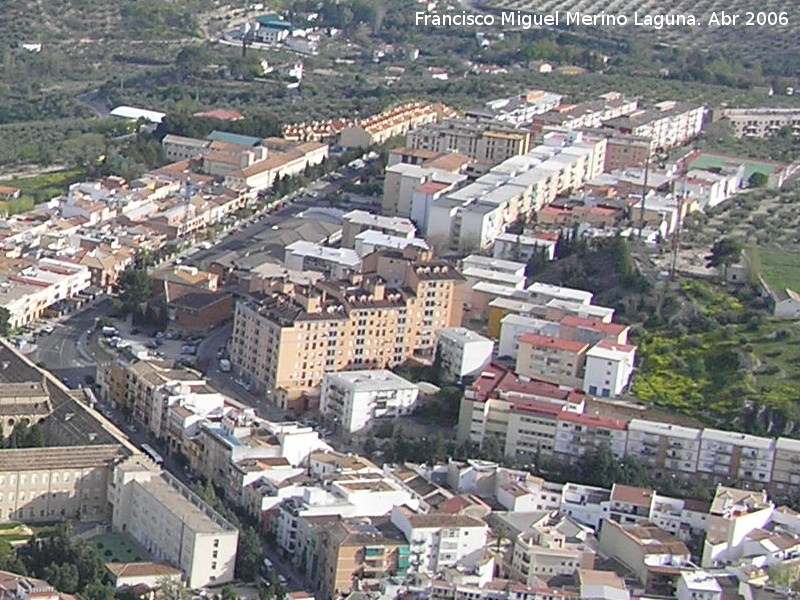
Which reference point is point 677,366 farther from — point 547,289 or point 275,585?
point 275,585

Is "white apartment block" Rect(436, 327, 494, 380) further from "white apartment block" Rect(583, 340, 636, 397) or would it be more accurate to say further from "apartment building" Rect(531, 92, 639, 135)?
"apartment building" Rect(531, 92, 639, 135)

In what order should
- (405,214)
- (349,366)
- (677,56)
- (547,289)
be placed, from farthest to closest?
1. (677,56)
2. (405,214)
3. (547,289)
4. (349,366)

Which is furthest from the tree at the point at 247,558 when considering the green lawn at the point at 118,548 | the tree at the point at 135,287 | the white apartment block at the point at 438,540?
the tree at the point at 135,287

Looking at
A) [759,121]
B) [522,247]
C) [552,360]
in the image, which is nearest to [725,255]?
[522,247]

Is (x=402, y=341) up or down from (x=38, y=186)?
up

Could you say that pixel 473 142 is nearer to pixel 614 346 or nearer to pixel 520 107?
pixel 520 107

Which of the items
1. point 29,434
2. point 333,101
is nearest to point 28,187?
point 333,101

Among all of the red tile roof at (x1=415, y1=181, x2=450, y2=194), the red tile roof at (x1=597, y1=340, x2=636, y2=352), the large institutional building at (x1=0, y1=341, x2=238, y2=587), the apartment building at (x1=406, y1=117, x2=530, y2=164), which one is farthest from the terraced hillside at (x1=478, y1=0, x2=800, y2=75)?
the large institutional building at (x1=0, y1=341, x2=238, y2=587)
